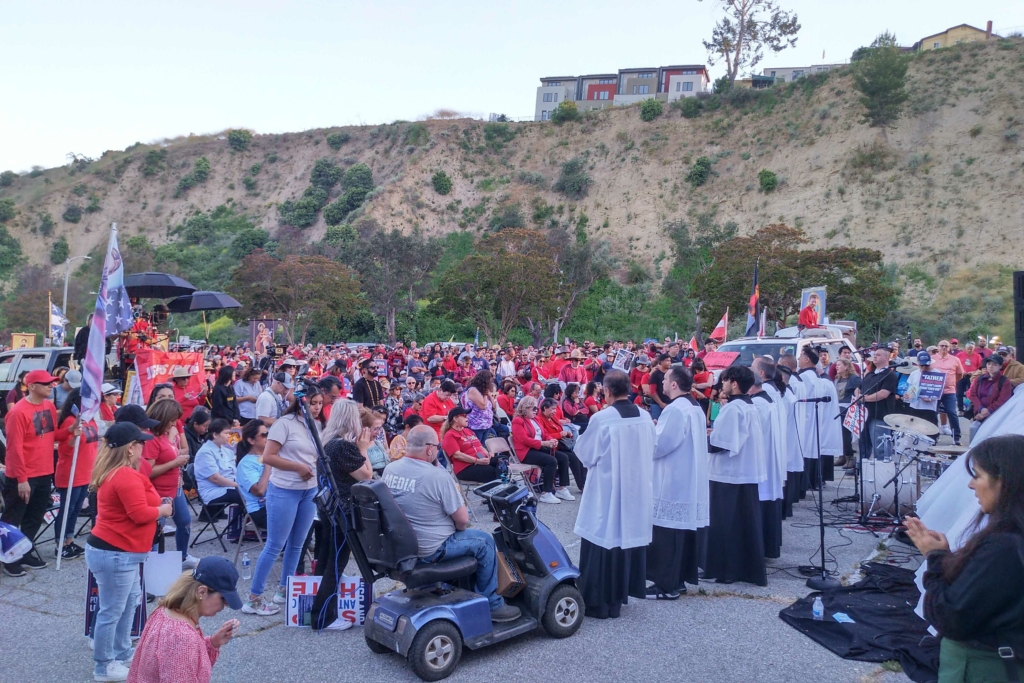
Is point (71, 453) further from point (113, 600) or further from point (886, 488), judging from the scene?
point (886, 488)

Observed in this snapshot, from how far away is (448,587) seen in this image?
4727mm

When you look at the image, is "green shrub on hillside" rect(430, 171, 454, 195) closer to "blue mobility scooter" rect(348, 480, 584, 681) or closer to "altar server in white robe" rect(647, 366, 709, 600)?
"altar server in white robe" rect(647, 366, 709, 600)

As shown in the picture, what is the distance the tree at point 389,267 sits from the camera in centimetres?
4059

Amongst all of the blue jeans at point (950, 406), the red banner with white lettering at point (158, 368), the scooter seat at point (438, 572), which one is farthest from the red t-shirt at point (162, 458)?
the blue jeans at point (950, 406)

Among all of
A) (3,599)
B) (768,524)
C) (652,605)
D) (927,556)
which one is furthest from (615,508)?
(3,599)

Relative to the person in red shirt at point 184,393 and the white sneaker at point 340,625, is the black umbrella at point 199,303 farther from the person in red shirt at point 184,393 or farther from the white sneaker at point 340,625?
the white sneaker at point 340,625

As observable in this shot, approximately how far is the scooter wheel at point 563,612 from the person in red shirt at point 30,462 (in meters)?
4.68

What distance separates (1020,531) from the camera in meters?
2.54

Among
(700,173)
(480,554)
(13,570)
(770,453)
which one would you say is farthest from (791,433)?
(700,173)

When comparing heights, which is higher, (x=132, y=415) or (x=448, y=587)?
(x=132, y=415)

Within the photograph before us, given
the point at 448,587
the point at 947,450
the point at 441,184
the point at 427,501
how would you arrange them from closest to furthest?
1. the point at 427,501
2. the point at 448,587
3. the point at 947,450
4. the point at 441,184

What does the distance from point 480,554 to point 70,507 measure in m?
4.48

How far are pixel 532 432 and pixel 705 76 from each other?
75835mm

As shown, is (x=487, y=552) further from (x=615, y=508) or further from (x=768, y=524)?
(x=768, y=524)
